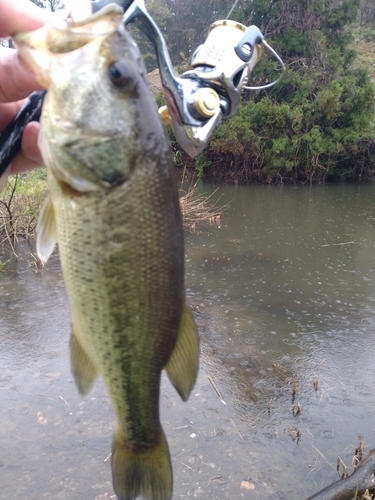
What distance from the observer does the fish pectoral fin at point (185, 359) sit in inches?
54.7

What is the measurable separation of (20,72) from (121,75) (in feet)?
2.50

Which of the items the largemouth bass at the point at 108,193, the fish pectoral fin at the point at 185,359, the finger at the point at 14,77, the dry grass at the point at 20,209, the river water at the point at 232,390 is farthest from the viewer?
the dry grass at the point at 20,209

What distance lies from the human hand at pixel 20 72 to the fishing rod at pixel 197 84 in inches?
2.7

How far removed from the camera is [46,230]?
132cm

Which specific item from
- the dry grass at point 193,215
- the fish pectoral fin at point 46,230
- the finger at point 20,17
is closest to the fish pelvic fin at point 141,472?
the fish pectoral fin at point 46,230

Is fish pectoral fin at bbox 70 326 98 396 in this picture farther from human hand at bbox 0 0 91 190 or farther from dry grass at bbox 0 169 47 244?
dry grass at bbox 0 169 47 244

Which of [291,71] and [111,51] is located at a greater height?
[111,51]

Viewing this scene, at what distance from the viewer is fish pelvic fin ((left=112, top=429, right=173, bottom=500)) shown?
1411 mm

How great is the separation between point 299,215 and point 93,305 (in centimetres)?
1221

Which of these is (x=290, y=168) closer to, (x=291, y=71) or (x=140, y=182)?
(x=291, y=71)

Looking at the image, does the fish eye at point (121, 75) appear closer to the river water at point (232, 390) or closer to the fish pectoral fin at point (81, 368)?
the fish pectoral fin at point (81, 368)

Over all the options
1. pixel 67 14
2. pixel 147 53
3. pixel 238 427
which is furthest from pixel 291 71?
pixel 67 14

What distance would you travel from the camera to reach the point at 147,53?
103ft

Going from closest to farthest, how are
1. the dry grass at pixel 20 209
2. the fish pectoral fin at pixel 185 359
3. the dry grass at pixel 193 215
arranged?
the fish pectoral fin at pixel 185 359 < the dry grass at pixel 20 209 < the dry grass at pixel 193 215
